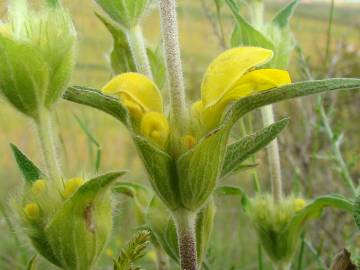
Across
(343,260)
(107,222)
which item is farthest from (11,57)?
(343,260)

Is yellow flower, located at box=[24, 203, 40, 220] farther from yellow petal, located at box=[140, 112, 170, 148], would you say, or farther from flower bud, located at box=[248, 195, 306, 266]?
flower bud, located at box=[248, 195, 306, 266]

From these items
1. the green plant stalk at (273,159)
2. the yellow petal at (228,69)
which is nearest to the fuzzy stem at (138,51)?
the yellow petal at (228,69)

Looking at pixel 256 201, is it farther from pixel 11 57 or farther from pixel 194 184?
pixel 11 57

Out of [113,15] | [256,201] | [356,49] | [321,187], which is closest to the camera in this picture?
[113,15]

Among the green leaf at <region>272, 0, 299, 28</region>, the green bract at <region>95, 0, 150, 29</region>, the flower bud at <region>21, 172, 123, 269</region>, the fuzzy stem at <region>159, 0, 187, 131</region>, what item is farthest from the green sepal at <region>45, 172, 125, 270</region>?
the green leaf at <region>272, 0, 299, 28</region>

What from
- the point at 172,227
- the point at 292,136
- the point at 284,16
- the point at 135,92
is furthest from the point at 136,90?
the point at 292,136

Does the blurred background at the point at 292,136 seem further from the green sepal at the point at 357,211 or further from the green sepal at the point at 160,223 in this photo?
the green sepal at the point at 357,211
